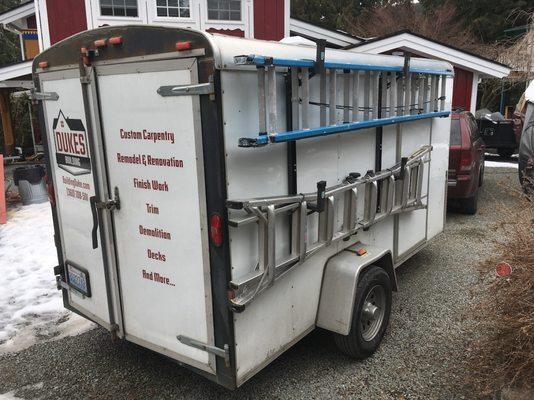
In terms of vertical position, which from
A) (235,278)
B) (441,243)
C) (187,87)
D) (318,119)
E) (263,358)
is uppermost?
(187,87)

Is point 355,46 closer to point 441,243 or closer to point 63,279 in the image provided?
point 441,243

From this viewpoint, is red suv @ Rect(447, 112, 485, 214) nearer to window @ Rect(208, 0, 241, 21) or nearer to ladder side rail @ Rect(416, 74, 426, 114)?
ladder side rail @ Rect(416, 74, 426, 114)

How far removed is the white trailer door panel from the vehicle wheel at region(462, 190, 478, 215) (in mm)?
6497

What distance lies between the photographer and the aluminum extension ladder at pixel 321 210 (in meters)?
2.75

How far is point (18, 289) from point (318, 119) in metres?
4.24

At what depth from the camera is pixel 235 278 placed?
275 cm

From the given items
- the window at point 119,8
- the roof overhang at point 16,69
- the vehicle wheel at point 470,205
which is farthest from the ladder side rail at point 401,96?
the roof overhang at point 16,69

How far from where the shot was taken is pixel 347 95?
3.40m

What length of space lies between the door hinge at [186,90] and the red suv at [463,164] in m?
6.08

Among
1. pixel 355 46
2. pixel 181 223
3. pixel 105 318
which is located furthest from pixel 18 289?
pixel 355 46

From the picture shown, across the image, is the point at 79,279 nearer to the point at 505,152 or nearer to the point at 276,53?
the point at 276,53

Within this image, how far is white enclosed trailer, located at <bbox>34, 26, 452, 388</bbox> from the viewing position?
2635mm

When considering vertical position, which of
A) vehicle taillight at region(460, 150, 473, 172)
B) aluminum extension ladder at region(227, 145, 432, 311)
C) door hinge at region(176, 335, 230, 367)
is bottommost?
door hinge at region(176, 335, 230, 367)

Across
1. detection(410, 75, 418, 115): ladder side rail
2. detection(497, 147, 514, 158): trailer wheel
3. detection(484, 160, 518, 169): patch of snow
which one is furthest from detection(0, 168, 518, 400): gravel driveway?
detection(497, 147, 514, 158): trailer wheel
